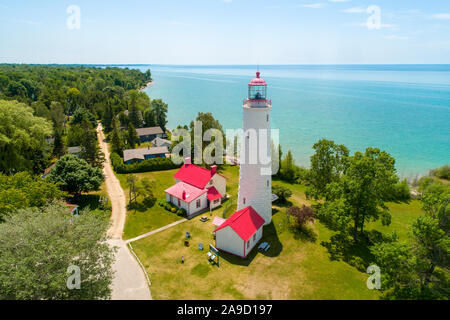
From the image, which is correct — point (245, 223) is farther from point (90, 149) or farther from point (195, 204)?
point (90, 149)

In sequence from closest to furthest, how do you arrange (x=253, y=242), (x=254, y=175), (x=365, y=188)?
(x=365, y=188) < (x=253, y=242) < (x=254, y=175)

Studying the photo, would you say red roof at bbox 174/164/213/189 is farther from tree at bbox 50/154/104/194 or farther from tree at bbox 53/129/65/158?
tree at bbox 53/129/65/158

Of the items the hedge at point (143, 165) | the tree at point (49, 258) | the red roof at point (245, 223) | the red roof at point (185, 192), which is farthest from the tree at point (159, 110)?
the tree at point (49, 258)

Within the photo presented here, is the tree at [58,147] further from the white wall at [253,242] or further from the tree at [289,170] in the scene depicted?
the tree at [289,170]

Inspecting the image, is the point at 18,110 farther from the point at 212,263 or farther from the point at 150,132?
the point at 212,263

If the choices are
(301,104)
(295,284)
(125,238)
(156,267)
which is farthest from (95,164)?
(301,104)

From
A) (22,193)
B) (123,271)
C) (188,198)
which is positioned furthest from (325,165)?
(22,193)

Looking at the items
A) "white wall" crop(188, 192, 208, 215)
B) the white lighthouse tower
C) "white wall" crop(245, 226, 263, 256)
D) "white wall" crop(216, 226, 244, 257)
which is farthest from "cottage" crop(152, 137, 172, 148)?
"white wall" crop(245, 226, 263, 256)
